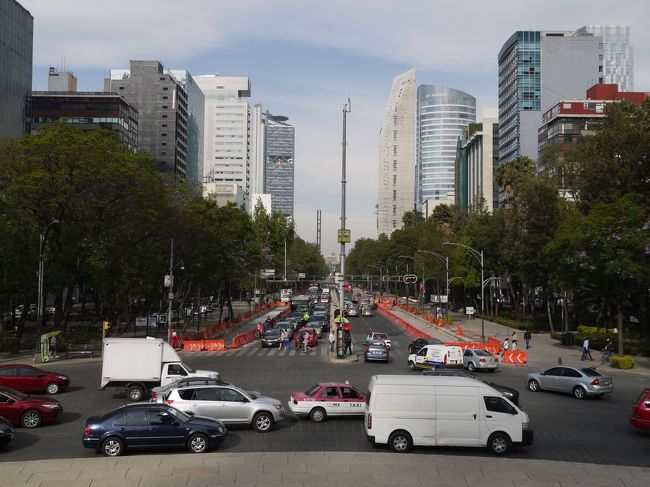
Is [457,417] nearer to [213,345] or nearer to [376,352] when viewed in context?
[376,352]

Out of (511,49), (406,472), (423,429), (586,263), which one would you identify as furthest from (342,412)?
(511,49)

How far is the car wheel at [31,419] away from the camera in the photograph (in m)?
20.0

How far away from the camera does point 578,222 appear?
4731 cm

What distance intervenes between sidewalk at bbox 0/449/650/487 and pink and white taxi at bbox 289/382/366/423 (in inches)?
180

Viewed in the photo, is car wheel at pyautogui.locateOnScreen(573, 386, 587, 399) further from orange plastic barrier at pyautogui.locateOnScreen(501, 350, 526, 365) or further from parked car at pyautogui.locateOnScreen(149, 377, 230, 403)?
parked car at pyautogui.locateOnScreen(149, 377, 230, 403)

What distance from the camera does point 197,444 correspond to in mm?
16625

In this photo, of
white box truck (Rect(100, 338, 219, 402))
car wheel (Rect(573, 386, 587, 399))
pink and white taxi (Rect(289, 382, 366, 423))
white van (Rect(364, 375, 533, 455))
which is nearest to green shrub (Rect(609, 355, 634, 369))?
car wheel (Rect(573, 386, 587, 399))

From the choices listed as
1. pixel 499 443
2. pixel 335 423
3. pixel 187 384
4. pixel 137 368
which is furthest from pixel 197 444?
pixel 137 368

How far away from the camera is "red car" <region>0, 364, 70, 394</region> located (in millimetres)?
25859

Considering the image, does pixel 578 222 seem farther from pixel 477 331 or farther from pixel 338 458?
pixel 338 458

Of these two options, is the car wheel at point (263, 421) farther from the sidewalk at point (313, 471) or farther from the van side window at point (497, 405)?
the van side window at point (497, 405)

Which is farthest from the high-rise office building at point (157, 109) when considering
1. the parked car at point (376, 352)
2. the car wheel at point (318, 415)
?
the car wheel at point (318, 415)

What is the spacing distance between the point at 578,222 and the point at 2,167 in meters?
39.9

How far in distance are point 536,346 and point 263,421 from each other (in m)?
35.6
